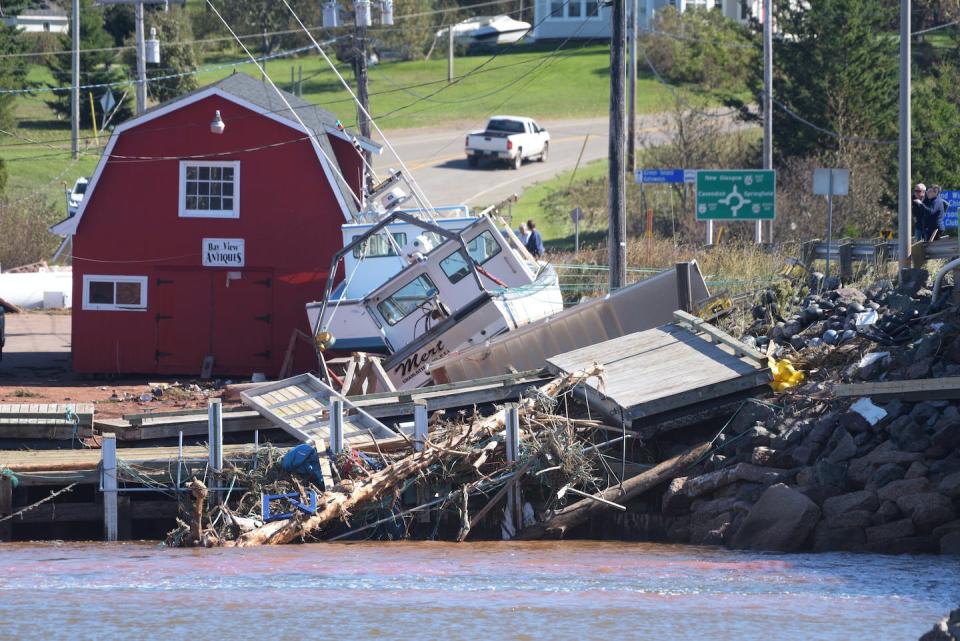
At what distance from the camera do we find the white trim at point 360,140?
29.9 m

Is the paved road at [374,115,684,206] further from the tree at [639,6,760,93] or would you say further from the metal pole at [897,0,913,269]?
the metal pole at [897,0,913,269]

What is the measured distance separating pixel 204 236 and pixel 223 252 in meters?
0.52

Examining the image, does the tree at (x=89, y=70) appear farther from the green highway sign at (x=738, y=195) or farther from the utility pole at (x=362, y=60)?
the green highway sign at (x=738, y=195)

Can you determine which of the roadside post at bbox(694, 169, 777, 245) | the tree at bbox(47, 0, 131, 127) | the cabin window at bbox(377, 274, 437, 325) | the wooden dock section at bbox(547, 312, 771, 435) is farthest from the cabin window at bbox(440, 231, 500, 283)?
the tree at bbox(47, 0, 131, 127)

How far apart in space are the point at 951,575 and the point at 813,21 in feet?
107

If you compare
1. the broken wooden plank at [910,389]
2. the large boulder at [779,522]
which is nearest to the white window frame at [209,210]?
the broken wooden plank at [910,389]

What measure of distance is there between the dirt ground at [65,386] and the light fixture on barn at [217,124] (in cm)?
509

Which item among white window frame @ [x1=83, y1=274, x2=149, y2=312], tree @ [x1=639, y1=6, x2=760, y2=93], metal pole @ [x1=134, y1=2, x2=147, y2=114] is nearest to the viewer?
white window frame @ [x1=83, y1=274, x2=149, y2=312]

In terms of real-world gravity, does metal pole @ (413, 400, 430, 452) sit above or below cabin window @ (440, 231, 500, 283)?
below

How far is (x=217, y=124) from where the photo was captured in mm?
28594

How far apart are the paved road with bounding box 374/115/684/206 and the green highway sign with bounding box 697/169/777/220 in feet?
51.5

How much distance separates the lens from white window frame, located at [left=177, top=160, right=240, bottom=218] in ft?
96.7

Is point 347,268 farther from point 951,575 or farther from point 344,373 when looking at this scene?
point 951,575

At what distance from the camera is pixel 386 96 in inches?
2712
